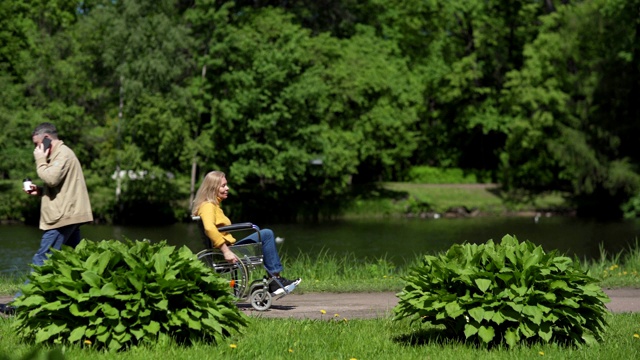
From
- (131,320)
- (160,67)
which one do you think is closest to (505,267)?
(131,320)

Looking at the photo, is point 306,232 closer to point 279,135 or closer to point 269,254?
point 279,135

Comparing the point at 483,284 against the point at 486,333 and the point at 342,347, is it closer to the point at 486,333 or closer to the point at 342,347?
the point at 486,333

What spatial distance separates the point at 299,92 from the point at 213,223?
3184 centimetres

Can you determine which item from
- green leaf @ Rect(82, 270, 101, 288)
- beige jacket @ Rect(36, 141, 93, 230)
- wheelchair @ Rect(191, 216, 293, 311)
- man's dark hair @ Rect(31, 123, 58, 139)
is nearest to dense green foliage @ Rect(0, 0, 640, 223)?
wheelchair @ Rect(191, 216, 293, 311)

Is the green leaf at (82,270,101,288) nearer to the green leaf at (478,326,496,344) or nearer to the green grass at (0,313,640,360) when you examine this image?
the green grass at (0,313,640,360)

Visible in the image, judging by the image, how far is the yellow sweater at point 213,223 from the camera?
416 inches

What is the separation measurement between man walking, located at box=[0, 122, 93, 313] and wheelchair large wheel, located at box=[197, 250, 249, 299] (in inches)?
52.3

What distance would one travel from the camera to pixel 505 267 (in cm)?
793

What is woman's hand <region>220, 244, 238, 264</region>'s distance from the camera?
10.5m

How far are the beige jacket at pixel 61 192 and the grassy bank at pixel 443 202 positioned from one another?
35812 mm

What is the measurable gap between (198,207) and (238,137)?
3248 centimetres

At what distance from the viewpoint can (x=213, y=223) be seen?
420 inches

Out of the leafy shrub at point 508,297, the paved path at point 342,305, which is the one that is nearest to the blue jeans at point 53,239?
the paved path at point 342,305

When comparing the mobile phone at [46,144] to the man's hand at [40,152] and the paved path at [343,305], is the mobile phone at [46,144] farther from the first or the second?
the paved path at [343,305]
